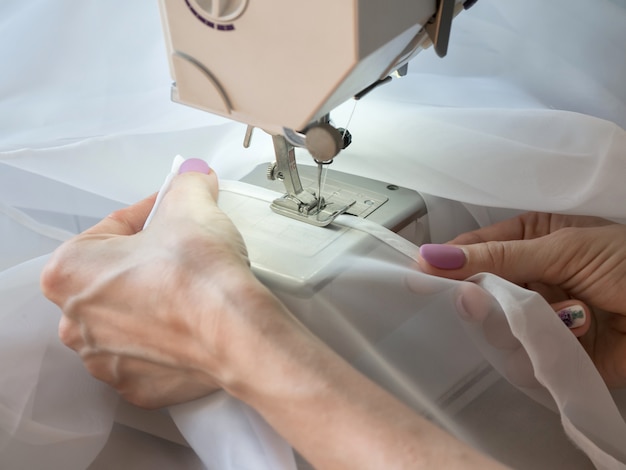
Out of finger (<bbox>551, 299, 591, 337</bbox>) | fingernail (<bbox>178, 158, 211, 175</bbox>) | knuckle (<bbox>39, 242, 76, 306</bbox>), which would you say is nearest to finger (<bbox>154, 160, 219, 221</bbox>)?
fingernail (<bbox>178, 158, 211, 175</bbox>)

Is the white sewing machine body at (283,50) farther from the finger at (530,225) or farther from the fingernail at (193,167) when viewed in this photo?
the finger at (530,225)

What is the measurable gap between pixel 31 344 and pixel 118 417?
0.43 feet

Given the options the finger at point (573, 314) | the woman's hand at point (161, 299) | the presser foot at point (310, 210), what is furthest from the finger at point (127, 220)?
the finger at point (573, 314)

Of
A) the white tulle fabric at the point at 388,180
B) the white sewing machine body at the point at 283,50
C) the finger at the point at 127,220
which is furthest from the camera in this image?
the finger at the point at 127,220

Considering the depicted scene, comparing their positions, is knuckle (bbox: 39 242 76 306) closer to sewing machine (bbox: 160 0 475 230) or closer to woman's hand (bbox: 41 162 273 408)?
woman's hand (bbox: 41 162 273 408)

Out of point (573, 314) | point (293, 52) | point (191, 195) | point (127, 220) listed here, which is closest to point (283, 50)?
point (293, 52)

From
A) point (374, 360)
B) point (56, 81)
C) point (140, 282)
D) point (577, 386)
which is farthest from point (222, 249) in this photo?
point (56, 81)

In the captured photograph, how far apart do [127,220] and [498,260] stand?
466 millimetres

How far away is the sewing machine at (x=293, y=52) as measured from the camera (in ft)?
2.57

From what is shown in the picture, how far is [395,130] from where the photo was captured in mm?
1197

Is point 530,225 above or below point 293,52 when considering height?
below

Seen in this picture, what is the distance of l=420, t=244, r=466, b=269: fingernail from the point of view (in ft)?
3.17

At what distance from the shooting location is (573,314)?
97cm

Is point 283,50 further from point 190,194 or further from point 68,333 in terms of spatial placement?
point 68,333
